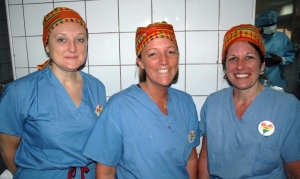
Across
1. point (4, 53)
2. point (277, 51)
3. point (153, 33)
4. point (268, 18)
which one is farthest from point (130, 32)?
point (4, 53)

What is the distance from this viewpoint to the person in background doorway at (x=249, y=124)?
1100 millimetres

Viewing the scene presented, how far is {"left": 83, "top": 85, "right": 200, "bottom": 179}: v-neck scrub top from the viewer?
43.6 inches

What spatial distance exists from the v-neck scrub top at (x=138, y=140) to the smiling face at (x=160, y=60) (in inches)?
6.1

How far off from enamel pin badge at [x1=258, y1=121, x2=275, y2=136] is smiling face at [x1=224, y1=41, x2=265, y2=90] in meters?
0.23

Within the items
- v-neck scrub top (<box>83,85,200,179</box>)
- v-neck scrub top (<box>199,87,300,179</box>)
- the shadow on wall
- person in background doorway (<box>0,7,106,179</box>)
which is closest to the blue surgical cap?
v-neck scrub top (<box>199,87,300,179</box>)

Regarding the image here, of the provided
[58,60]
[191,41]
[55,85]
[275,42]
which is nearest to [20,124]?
[55,85]

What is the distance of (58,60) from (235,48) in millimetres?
1095

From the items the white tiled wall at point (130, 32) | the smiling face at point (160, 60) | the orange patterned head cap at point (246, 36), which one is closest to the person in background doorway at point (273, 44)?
the white tiled wall at point (130, 32)

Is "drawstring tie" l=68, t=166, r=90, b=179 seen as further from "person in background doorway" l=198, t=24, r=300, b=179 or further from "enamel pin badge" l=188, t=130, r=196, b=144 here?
"person in background doorway" l=198, t=24, r=300, b=179

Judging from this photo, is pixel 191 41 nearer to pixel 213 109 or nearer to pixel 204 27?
pixel 204 27

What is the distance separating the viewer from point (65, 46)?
45.9 inches

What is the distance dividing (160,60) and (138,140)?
488 mm

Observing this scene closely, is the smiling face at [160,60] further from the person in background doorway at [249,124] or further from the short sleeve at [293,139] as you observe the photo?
the short sleeve at [293,139]

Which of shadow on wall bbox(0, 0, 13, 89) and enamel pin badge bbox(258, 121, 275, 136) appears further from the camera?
shadow on wall bbox(0, 0, 13, 89)
